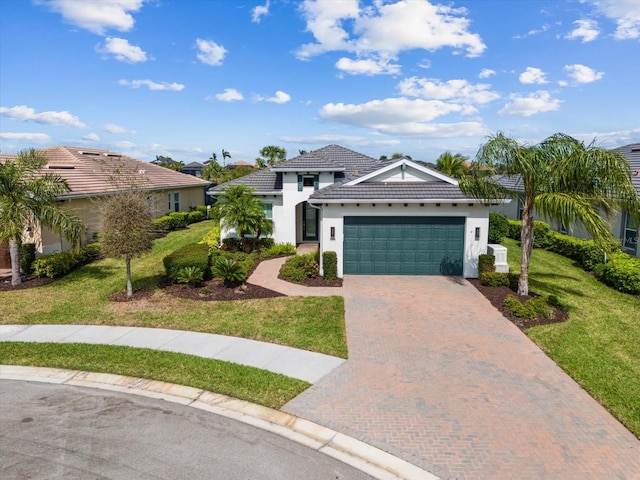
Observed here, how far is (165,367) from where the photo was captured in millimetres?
9383

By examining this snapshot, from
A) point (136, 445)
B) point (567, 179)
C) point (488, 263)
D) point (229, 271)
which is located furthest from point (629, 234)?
point (136, 445)

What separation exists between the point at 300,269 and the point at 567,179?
969 centimetres

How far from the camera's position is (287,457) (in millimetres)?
6516

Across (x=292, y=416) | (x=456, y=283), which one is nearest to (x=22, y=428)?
(x=292, y=416)

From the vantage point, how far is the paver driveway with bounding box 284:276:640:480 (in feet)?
21.0

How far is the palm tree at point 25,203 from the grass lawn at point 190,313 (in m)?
1.93

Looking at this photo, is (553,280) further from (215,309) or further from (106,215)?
(106,215)

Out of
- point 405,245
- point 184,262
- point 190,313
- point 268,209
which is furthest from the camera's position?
point 268,209

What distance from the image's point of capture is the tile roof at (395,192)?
16.7m

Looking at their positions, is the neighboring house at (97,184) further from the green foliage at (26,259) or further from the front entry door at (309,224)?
the front entry door at (309,224)

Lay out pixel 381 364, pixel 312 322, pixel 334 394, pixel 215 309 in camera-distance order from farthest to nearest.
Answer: pixel 215 309 → pixel 312 322 → pixel 381 364 → pixel 334 394

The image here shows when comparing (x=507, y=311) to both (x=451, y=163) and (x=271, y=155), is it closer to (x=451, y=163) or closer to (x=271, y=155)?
(x=451, y=163)

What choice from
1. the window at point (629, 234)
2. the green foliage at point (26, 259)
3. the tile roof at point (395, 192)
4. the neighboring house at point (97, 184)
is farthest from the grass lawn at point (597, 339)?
the green foliage at point (26, 259)

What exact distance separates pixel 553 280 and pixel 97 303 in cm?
1662
